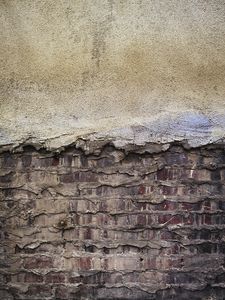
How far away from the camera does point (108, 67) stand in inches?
95.3

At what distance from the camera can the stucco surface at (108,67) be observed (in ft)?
7.86

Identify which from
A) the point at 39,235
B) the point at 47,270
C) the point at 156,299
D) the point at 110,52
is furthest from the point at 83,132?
the point at 156,299

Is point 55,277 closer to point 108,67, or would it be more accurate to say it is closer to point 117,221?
point 117,221

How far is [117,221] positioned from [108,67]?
895 mm

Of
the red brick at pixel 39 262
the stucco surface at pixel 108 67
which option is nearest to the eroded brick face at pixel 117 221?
the red brick at pixel 39 262

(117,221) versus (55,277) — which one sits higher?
(117,221)

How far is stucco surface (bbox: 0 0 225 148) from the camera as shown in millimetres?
2395

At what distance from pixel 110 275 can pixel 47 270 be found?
1.21 ft

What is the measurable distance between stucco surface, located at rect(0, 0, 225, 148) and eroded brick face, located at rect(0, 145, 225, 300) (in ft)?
0.57

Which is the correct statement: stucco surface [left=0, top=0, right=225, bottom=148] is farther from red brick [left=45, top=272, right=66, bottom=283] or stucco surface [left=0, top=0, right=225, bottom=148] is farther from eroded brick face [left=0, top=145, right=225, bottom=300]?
red brick [left=45, top=272, right=66, bottom=283]

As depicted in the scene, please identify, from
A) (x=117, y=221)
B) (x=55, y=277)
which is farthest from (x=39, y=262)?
(x=117, y=221)

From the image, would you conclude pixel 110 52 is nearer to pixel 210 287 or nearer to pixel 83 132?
pixel 83 132

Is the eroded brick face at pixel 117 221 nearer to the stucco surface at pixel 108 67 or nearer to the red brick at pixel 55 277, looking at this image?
the red brick at pixel 55 277


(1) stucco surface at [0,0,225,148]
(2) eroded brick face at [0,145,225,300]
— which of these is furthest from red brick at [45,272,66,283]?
(1) stucco surface at [0,0,225,148]
